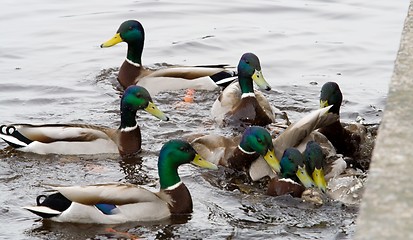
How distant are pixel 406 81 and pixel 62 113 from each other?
19.9 ft

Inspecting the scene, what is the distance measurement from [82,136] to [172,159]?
5.00 feet

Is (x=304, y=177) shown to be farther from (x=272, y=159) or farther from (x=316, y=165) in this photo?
(x=272, y=159)

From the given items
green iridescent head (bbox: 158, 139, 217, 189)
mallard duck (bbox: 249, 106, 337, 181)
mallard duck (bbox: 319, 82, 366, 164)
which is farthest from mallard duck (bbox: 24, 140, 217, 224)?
mallard duck (bbox: 319, 82, 366, 164)

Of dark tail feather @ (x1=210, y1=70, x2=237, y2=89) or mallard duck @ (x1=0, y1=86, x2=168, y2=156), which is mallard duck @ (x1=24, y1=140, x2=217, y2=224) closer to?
mallard duck @ (x1=0, y1=86, x2=168, y2=156)

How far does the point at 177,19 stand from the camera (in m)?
14.4

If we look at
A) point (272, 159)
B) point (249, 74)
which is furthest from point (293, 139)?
point (249, 74)

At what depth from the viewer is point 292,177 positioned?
7.42m

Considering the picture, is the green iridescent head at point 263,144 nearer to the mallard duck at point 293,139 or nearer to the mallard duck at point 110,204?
the mallard duck at point 293,139

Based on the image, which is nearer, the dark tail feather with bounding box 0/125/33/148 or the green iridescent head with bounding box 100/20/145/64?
the dark tail feather with bounding box 0/125/33/148

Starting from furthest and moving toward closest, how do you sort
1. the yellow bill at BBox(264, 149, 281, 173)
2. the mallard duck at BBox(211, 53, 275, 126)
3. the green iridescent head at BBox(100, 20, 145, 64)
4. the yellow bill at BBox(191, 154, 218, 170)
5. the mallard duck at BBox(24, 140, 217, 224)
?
the green iridescent head at BBox(100, 20, 145, 64), the mallard duck at BBox(211, 53, 275, 126), the yellow bill at BBox(264, 149, 281, 173), the yellow bill at BBox(191, 154, 218, 170), the mallard duck at BBox(24, 140, 217, 224)

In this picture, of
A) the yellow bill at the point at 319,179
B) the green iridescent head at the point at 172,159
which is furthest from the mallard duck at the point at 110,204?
the yellow bill at the point at 319,179

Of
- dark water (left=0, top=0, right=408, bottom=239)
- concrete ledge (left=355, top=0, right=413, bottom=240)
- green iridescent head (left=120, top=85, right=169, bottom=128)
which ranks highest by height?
concrete ledge (left=355, top=0, right=413, bottom=240)

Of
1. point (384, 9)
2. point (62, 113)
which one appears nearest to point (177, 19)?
point (384, 9)

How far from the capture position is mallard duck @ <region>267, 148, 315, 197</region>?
7340 millimetres
